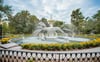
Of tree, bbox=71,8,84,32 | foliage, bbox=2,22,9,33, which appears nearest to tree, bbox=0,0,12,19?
foliage, bbox=2,22,9,33

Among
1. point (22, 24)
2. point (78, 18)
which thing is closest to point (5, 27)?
point (22, 24)

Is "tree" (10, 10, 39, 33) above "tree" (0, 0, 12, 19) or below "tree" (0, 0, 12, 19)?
below

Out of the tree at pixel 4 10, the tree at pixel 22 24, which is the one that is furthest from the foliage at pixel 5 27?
the tree at pixel 4 10

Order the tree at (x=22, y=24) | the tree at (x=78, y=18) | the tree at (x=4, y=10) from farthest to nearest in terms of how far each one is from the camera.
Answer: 1. the tree at (x=78, y=18)
2. the tree at (x=22, y=24)
3. the tree at (x=4, y=10)

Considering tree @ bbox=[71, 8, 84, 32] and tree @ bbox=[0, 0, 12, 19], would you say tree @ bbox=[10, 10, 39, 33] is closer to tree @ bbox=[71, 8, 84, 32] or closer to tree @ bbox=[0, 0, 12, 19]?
tree @ bbox=[0, 0, 12, 19]

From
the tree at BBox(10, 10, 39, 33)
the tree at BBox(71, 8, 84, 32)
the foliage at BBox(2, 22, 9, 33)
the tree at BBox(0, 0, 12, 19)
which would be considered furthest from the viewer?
the tree at BBox(71, 8, 84, 32)

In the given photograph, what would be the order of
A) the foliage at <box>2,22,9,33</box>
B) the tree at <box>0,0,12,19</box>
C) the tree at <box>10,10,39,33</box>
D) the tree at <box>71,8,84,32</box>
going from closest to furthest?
the tree at <box>0,0,12,19</box>
the foliage at <box>2,22,9,33</box>
the tree at <box>10,10,39,33</box>
the tree at <box>71,8,84,32</box>

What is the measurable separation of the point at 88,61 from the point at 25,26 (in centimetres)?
1623

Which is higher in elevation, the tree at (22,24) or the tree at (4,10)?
the tree at (4,10)

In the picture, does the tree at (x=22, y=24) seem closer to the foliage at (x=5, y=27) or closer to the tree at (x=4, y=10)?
the foliage at (x=5, y=27)

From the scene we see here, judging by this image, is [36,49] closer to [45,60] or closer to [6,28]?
[45,60]

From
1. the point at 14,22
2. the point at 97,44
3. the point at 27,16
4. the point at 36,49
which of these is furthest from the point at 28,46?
the point at 27,16

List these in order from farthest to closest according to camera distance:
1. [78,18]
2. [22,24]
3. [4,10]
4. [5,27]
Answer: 1. [78,18]
2. [22,24]
3. [5,27]
4. [4,10]

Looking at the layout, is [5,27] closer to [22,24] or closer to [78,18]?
[22,24]
